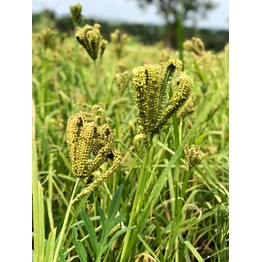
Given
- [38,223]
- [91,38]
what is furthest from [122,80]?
[38,223]

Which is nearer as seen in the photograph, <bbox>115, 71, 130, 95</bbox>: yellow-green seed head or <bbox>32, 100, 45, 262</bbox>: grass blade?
<bbox>32, 100, 45, 262</bbox>: grass blade

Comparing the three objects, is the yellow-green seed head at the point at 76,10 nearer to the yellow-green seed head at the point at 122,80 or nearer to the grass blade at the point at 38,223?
the yellow-green seed head at the point at 122,80

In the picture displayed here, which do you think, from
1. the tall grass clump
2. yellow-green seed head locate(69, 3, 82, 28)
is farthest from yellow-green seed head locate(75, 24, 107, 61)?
yellow-green seed head locate(69, 3, 82, 28)

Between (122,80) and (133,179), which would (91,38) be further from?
(133,179)

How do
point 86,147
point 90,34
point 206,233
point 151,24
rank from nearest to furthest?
1. point 86,147
2. point 90,34
3. point 206,233
4. point 151,24

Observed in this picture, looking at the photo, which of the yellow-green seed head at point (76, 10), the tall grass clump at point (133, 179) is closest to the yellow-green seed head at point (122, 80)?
the tall grass clump at point (133, 179)

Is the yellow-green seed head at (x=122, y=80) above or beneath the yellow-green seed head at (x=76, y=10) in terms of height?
beneath

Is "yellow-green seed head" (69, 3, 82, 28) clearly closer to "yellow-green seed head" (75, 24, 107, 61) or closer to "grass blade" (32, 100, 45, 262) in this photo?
"yellow-green seed head" (75, 24, 107, 61)

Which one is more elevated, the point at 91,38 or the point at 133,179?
the point at 91,38

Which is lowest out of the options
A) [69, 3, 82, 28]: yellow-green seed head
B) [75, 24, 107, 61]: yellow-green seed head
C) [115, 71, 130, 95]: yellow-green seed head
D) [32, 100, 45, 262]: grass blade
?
[32, 100, 45, 262]: grass blade
